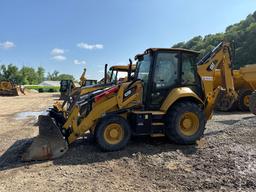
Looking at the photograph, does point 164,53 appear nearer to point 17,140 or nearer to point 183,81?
point 183,81

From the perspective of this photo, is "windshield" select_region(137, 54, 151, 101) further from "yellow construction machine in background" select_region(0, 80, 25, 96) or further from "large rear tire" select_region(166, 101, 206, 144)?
"yellow construction machine in background" select_region(0, 80, 25, 96)

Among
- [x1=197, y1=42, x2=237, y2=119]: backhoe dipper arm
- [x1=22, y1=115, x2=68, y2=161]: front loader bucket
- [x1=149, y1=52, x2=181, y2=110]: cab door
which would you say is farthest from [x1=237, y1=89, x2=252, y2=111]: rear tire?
[x1=22, y1=115, x2=68, y2=161]: front loader bucket

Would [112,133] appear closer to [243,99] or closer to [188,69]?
[188,69]

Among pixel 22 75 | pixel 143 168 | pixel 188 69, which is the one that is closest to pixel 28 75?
pixel 22 75

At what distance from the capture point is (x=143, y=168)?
5.98 meters

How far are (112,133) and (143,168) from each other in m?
1.36

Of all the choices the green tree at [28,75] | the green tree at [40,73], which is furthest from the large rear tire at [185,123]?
the green tree at [40,73]

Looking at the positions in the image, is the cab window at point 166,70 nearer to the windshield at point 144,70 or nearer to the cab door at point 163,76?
the cab door at point 163,76

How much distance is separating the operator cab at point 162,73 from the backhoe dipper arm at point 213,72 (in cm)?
47

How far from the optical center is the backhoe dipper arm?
8172 mm

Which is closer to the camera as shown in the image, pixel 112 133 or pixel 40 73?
pixel 112 133

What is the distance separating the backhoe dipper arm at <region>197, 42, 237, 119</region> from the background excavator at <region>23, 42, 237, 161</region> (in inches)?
1.0

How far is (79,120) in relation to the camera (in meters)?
7.12

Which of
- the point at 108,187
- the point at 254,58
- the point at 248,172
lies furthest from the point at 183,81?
the point at 254,58
